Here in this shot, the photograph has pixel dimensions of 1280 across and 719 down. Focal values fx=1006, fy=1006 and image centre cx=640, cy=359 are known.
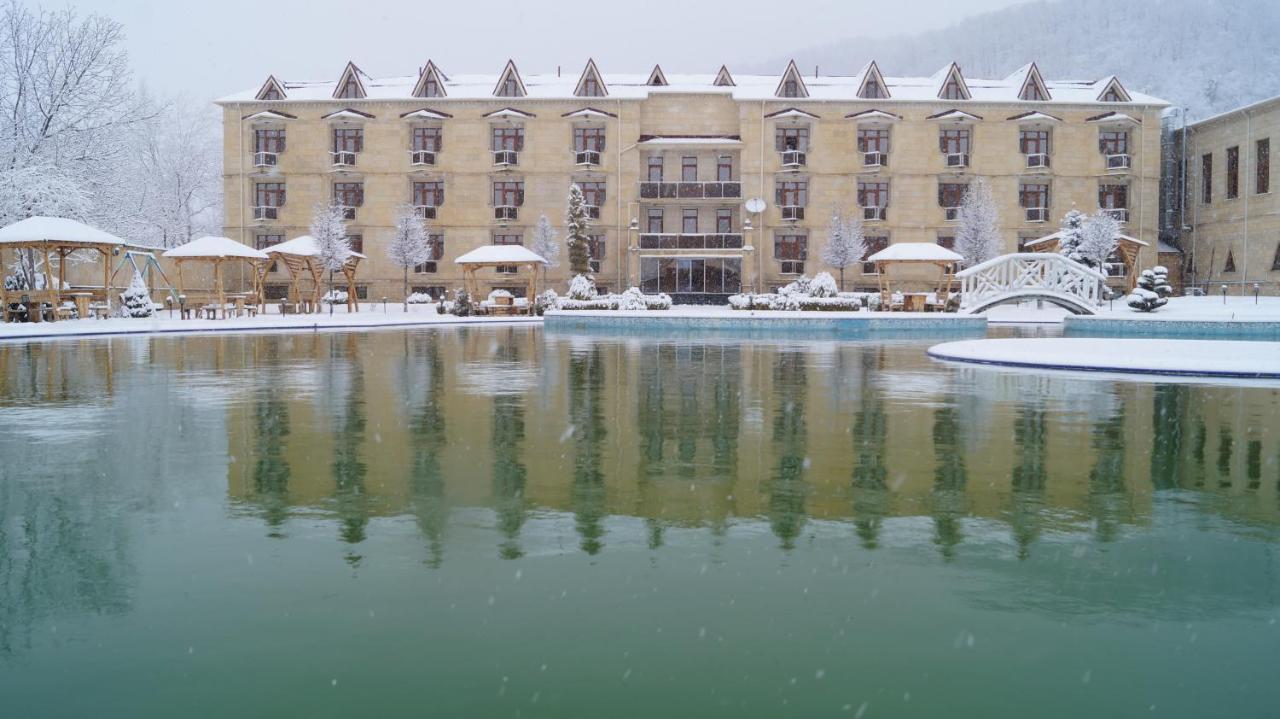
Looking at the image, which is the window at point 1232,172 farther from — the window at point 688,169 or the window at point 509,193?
the window at point 509,193

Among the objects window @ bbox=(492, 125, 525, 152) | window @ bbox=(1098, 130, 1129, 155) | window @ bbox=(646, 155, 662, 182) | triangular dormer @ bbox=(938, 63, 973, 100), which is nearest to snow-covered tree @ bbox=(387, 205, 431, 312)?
window @ bbox=(492, 125, 525, 152)

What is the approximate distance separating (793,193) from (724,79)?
667 centimetres

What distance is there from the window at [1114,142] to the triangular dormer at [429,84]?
31.5 m

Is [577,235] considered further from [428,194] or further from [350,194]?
[350,194]

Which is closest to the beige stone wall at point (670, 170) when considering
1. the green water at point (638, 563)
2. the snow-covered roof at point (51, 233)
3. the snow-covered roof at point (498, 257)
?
the snow-covered roof at point (498, 257)

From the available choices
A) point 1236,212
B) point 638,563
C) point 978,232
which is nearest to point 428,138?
point 978,232

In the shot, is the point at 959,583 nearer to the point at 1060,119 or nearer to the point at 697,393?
the point at 697,393

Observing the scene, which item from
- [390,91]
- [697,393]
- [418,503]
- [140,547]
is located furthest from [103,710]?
[390,91]

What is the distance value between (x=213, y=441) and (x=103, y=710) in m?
5.80

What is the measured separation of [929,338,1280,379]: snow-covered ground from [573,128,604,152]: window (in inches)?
1212

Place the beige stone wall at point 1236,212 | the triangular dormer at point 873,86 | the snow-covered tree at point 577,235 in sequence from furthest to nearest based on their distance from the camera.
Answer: the triangular dormer at point 873,86 → the snow-covered tree at point 577,235 → the beige stone wall at point 1236,212

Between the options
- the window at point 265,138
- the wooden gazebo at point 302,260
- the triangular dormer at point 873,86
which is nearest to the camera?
the wooden gazebo at point 302,260

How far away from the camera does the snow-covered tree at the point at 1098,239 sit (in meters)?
40.2

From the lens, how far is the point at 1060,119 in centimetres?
4791
